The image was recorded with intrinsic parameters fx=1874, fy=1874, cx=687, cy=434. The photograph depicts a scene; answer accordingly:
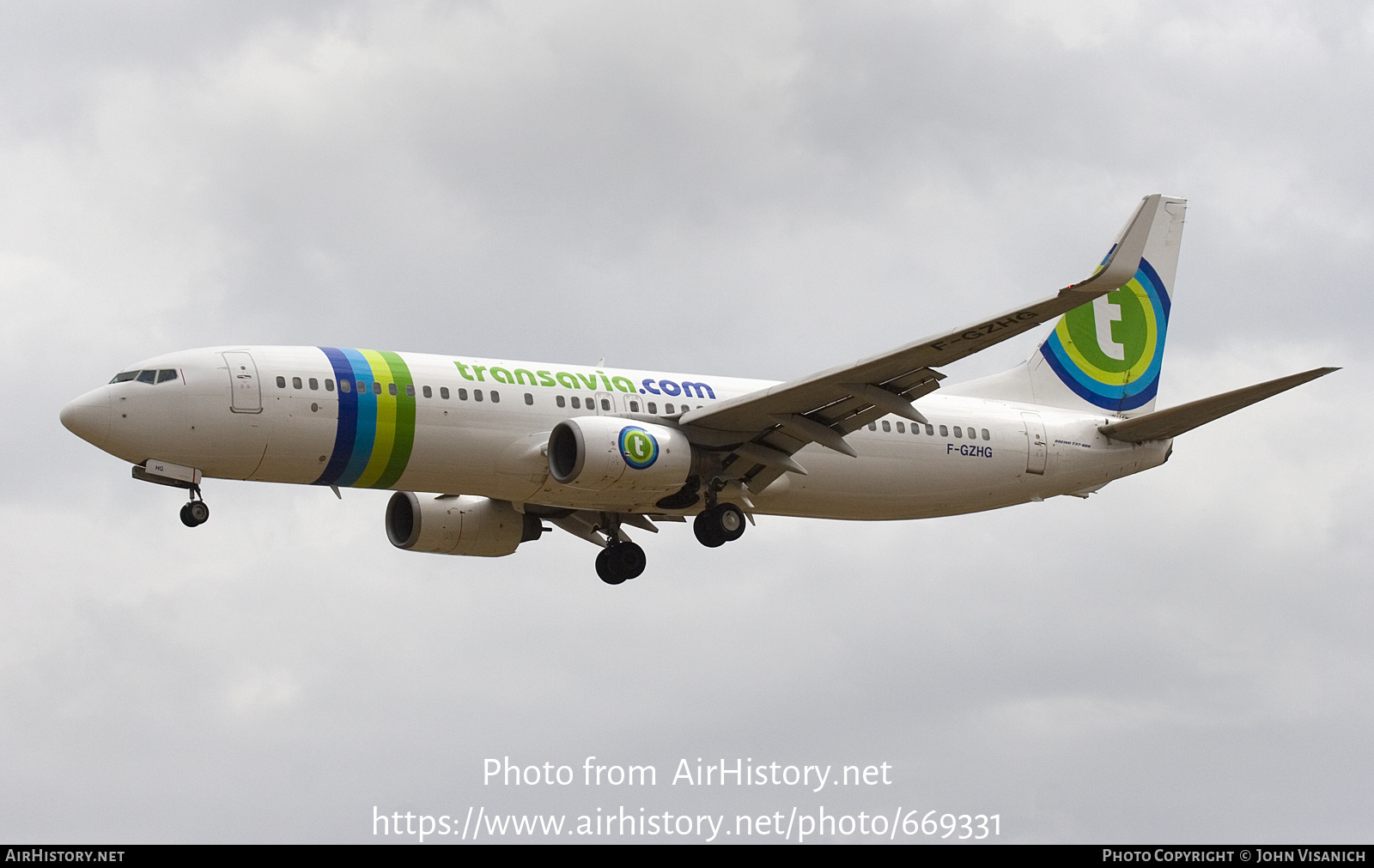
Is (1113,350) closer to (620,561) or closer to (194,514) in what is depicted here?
(620,561)

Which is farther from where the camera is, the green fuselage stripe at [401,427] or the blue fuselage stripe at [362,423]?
the green fuselage stripe at [401,427]

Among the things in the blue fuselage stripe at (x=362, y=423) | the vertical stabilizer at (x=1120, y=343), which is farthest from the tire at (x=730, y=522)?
the vertical stabilizer at (x=1120, y=343)

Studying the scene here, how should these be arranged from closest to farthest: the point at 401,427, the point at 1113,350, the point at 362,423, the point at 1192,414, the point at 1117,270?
1. the point at 1117,270
2. the point at 362,423
3. the point at 401,427
4. the point at 1192,414
5. the point at 1113,350

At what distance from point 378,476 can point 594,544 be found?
8.76 m

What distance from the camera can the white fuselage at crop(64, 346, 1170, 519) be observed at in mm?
36844

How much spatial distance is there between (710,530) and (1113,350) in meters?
13.3

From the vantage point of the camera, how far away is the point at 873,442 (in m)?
42.5

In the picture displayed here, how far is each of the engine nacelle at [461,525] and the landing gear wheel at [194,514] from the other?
7588mm

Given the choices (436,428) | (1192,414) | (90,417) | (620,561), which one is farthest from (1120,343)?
(90,417)

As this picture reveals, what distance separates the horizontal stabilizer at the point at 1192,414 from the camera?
38062mm

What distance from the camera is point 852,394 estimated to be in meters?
38.3

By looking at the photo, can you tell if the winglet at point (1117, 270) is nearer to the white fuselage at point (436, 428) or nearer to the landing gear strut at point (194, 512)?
the white fuselage at point (436, 428)

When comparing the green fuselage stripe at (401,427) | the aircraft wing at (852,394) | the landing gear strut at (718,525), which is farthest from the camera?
the landing gear strut at (718,525)

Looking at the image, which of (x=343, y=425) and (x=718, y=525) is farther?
(x=718, y=525)
